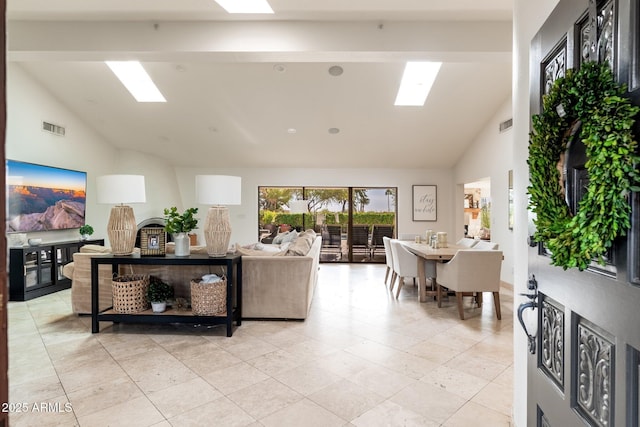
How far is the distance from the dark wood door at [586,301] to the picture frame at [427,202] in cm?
746

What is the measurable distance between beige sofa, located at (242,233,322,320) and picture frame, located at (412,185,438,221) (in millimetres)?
5329

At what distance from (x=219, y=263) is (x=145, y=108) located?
4.27 m

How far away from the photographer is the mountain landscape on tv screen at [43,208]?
4977 millimetres

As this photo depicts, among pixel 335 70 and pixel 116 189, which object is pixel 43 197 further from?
pixel 335 70

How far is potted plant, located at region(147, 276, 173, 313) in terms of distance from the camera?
3547mm

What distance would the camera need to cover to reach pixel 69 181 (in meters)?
6.00

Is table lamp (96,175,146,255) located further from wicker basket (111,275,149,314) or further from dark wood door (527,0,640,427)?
dark wood door (527,0,640,427)

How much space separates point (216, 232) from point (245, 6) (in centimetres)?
219

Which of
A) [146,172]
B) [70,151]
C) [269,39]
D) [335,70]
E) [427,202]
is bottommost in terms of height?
[427,202]

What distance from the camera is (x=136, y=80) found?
5.70 metres

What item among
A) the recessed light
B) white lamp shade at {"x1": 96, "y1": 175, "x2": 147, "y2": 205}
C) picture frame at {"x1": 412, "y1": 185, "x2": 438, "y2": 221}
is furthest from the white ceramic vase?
picture frame at {"x1": 412, "y1": 185, "x2": 438, "y2": 221}

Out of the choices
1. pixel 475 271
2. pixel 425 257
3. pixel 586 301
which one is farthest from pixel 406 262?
pixel 586 301

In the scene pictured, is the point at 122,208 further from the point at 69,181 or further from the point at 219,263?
the point at 69,181

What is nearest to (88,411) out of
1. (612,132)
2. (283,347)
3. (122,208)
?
(283,347)
